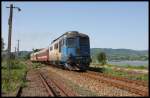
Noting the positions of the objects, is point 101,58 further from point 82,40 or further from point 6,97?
point 6,97

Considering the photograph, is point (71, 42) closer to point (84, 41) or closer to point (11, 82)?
point (84, 41)

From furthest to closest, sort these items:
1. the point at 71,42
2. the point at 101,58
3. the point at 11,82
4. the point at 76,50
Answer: the point at 101,58 < the point at 71,42 < the point at 76,50 < the point at 11,82

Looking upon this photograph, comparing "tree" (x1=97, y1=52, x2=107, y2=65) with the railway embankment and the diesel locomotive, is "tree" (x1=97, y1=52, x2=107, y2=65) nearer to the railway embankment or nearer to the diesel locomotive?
the diesel locomotive

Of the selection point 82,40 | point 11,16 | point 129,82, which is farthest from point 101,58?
point 129,82

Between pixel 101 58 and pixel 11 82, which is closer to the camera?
pixel 11 82

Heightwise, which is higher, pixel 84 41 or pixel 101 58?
pixel 84 41

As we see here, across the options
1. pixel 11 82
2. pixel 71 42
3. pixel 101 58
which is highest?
pixel 71 42

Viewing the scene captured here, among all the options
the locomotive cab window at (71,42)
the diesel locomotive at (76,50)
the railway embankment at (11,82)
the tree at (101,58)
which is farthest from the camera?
the tree at (101,58)

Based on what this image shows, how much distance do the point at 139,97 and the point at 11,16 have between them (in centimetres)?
1519

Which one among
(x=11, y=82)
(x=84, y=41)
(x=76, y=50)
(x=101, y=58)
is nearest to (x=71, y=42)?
(x=76, y=50)

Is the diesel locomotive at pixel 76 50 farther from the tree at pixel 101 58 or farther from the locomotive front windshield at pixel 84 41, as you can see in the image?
the tree at pixel 101 58

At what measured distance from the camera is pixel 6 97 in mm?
15320

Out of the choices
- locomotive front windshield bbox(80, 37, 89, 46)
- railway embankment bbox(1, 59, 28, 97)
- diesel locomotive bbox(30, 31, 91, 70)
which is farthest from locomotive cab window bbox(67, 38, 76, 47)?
railway embankment bbox(1, 59, 28, 97)

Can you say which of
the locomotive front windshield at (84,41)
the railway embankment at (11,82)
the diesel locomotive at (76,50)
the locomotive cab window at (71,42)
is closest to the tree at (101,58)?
the diesel locomotive at (76,50)
